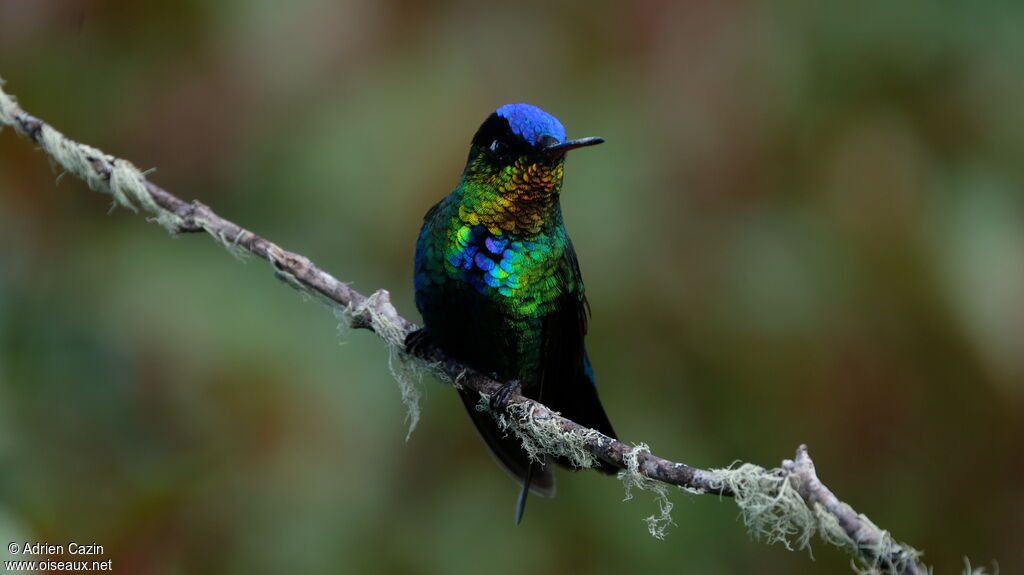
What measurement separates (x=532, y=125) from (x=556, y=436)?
885 millimetres

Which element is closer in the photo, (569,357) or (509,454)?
(569,357)

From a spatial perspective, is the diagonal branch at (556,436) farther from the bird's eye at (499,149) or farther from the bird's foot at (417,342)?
the bird's eye at (499,149)

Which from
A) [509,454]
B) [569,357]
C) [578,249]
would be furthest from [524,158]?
[578,249]

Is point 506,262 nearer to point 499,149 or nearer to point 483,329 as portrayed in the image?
point 483,329

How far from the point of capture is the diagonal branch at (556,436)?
5.20 ft

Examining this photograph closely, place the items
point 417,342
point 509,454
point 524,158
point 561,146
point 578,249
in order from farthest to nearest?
point 578,249
point 509,454
point 417,342
point 524,158
point 561,146

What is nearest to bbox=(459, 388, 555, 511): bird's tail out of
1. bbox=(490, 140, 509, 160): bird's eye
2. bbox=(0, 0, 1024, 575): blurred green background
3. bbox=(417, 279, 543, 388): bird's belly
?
bbox=(417, 279, 543, 388): bird's belly

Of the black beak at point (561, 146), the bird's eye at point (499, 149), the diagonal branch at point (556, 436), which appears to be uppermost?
the bird's eye at point (499, 149)

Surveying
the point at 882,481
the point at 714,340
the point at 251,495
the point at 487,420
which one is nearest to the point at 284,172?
the point at 251,495

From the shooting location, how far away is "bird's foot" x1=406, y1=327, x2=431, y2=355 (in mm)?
2988

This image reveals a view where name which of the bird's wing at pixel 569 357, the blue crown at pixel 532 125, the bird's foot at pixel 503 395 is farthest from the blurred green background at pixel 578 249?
the blue crown at pixel 532 125

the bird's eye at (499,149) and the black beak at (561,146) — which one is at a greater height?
the bird's eye at (499,149)

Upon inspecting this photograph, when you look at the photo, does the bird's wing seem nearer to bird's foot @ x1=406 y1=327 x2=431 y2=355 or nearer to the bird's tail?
the bird's tail

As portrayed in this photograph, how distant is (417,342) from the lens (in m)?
3.00
